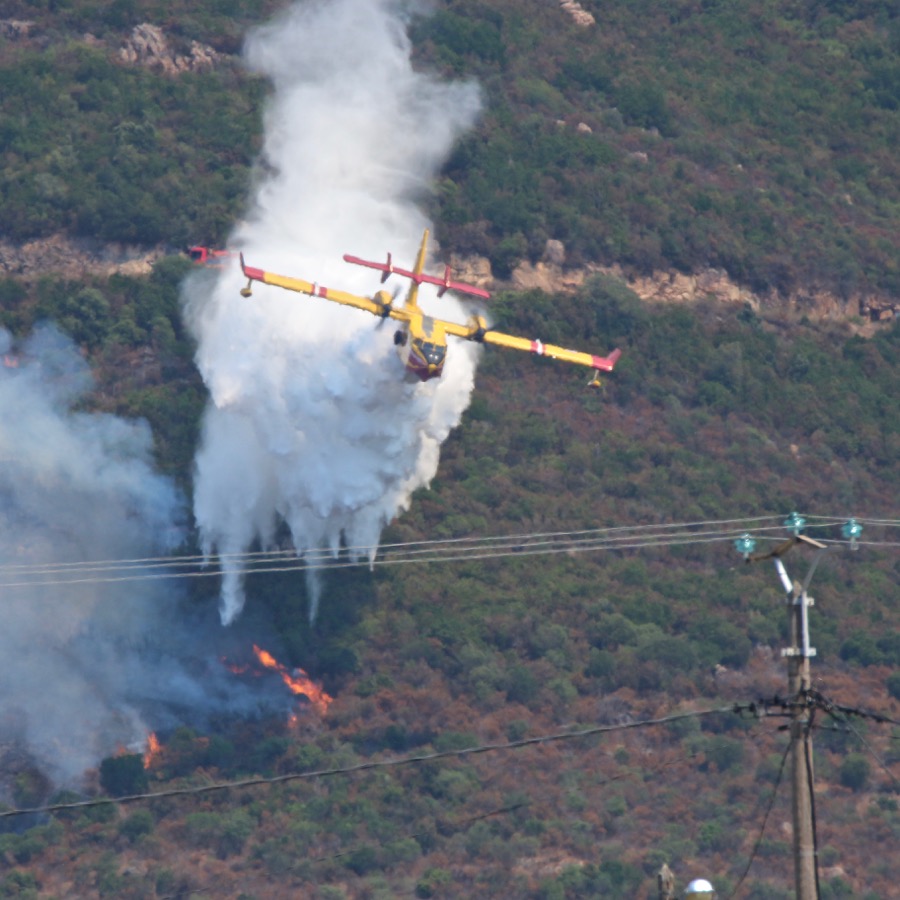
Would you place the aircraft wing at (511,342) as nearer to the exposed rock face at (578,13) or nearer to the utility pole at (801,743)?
the utility pole at (801,743)

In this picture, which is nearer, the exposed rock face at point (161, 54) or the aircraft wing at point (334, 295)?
the aircraft wing at point (334, 295)

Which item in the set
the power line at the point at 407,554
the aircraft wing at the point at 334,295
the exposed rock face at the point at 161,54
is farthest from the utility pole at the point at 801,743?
the exposed rock face at the point at 161,54

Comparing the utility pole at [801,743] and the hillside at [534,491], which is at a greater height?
the hillside at [534,491]

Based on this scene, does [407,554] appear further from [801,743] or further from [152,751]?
[801,743]

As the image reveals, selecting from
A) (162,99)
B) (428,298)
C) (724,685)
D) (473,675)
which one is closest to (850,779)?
(724,685)

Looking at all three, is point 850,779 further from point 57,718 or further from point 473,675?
point 57,718

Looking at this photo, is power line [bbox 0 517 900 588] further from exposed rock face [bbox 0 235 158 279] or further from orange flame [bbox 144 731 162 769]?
exposed rock face [bbox 0 235 158 279]

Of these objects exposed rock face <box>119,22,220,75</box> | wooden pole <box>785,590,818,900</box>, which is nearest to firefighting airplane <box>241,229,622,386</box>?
wooden pole <box>785,590,818,900</box>
